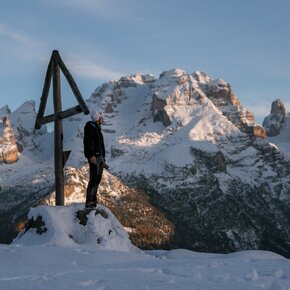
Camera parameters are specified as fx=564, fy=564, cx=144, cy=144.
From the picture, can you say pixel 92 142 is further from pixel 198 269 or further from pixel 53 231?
pixel 198 269

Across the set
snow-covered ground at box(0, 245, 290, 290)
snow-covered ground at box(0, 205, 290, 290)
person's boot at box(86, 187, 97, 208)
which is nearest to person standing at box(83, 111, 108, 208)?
person's boot at box(86, 187, 97, 208)

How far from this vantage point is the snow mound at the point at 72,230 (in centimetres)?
1512

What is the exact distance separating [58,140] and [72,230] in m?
3.20

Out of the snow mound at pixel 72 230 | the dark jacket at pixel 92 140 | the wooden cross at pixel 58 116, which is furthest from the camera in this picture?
the wooden cross at pixel 58 116

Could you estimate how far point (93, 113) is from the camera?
16.2m

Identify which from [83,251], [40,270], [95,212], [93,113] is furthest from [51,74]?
[40,270]

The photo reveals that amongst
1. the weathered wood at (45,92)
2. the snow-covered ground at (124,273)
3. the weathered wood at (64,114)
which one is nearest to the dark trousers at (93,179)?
the weathered wood at (64,114)

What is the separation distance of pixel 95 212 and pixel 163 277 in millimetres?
8535

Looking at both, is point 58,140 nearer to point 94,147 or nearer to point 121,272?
point 94,147

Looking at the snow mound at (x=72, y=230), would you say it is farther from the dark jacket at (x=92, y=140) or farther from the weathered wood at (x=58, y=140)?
the dark jacket at (x=92, y=140)

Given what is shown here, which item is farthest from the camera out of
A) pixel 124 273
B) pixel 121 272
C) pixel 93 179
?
pixel 93 179

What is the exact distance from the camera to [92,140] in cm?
1591

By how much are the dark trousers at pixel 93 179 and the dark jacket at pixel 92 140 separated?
1.11 ft

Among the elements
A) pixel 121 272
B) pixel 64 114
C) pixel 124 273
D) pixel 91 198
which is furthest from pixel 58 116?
pixel 124 273
